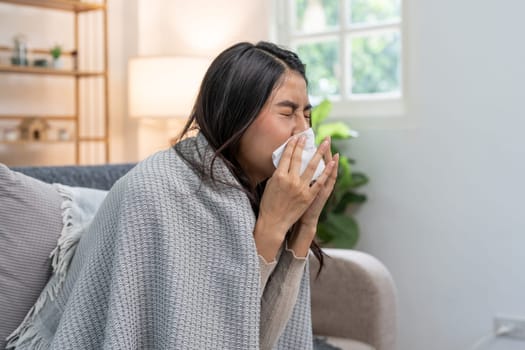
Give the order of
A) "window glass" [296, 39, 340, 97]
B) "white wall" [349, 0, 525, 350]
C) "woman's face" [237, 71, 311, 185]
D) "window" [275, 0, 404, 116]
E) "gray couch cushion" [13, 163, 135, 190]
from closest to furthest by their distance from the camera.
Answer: "woman's face" [237, 71, 311, 185] < "gray couch cushion" [13, 163, 135, 190] < "white wall" [349, 0, 525, 350] < "window" [275, 0, 404, 116] < "window glass" [296, 39, 340, 97]

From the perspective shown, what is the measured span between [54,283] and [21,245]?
0.33 ft

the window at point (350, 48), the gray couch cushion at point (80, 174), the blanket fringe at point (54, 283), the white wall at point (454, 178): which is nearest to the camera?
the blanket fringe at point (54, 283)

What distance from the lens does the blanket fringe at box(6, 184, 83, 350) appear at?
1.44 metres

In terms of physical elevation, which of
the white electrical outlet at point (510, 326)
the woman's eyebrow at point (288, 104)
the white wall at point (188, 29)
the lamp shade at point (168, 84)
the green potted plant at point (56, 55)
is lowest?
the white electrical outlet at point (510, 326)

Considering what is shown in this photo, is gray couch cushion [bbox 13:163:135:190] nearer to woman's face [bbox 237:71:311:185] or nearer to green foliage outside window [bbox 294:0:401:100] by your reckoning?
woman's face [bbox 237:71:311:185]

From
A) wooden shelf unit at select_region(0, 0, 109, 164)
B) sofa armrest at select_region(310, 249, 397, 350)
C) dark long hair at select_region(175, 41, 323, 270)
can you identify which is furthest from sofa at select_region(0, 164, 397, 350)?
wooden shelf unit at select_region(0, 0, 109, 164)

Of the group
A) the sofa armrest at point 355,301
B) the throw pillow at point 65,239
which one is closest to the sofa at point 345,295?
the sofa armrest at point 355,301

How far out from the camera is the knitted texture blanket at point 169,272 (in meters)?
1.17

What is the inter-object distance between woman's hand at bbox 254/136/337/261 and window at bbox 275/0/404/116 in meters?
1.50

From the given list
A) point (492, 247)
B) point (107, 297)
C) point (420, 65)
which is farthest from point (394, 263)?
point (107, 297)

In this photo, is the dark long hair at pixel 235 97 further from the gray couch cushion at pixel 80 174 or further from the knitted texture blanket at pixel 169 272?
the gray couch cushion at pixel 80 174

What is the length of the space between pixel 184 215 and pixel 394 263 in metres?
1.64

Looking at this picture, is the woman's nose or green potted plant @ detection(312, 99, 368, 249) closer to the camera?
the woman's nose

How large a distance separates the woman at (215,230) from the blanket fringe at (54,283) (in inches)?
3.4
